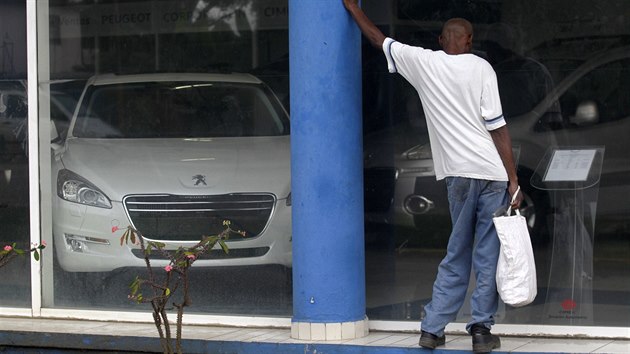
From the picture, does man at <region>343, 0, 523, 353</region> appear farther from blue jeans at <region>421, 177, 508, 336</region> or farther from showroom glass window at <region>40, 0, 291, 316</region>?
showroom glass window at <region>40, 0, 291, 316</region>

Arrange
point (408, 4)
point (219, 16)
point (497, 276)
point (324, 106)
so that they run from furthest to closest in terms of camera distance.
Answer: point (219, 16) < point (408, 4) < point (324, 106) < point (497, 276)

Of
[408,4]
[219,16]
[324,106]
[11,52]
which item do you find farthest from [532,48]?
[11,52]

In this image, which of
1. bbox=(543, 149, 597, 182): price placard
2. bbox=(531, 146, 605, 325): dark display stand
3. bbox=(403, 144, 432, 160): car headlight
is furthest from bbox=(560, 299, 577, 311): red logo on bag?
bbox=(403, 144, 432, 160): car headlight

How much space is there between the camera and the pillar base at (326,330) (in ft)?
24.0

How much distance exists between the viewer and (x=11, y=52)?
28.3 feet

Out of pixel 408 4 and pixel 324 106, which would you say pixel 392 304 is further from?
pixel 408 4

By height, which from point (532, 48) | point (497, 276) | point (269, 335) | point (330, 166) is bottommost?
point (269, 335)

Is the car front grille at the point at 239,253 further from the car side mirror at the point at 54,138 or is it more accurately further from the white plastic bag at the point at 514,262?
the white plastic bag at the point at 514,262

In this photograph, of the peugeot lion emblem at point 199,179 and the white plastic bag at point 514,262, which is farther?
the peugeot lion emblem at point 199,179

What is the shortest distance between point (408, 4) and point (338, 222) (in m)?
1.51

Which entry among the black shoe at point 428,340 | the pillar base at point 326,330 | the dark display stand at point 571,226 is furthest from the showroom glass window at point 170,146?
the dark display stand at point 571,226

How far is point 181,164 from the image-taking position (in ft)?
27.2

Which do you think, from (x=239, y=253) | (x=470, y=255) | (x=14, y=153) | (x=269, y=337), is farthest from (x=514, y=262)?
(x=14, y=153)

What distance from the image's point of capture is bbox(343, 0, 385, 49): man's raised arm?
23.2ft
